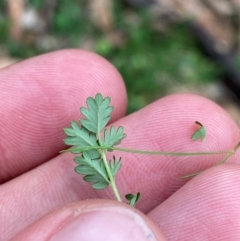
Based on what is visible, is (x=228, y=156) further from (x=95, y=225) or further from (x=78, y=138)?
(x=95, y=225)


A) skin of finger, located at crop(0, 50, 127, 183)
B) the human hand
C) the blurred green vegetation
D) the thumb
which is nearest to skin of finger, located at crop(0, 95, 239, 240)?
the human hand

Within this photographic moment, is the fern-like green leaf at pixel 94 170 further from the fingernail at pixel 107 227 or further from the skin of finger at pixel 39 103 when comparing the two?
the skin of finger at pixel 39 103

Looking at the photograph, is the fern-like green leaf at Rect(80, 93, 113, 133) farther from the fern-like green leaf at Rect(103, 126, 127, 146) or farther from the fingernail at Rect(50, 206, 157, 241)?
the fingernail at Rect(50, 206, 157, 241)

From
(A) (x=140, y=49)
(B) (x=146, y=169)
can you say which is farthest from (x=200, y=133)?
(A) (x=140, y=49)

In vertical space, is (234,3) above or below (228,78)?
above

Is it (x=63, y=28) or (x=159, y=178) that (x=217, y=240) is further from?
(x=63, y=28)

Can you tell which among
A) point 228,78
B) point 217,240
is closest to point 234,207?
point 217,240
